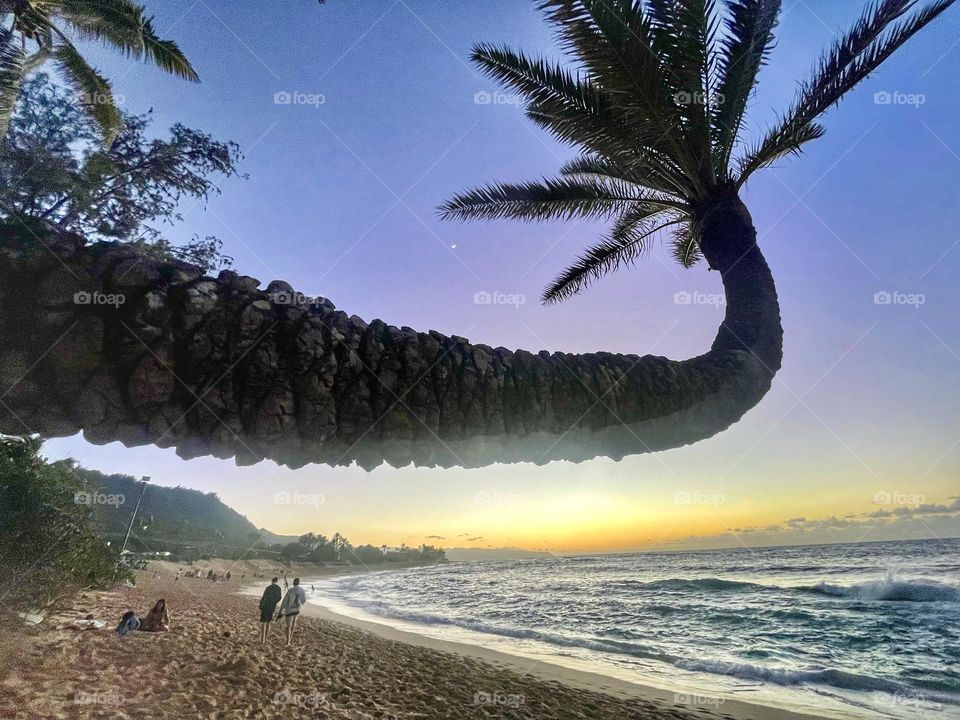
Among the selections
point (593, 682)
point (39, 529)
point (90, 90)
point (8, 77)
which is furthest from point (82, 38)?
point (593, 682)

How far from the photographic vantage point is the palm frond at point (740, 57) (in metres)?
5.09

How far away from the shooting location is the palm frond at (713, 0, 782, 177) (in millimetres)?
5090

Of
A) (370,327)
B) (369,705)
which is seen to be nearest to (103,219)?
(370,327)

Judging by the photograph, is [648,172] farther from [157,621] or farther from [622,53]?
[157,621]

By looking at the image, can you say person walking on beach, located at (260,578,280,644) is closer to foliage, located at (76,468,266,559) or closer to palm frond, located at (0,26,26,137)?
foliage, located at (76,468,266,559)

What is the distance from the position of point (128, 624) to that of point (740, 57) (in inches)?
398

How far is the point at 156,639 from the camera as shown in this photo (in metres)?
6.50

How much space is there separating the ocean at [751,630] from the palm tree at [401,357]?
5.71 metres

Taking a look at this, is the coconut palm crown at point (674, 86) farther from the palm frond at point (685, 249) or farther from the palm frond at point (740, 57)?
the palm frond at point (685, 249)

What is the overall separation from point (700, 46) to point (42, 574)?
31.0 ft

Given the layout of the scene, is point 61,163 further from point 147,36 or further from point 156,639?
point 156,639

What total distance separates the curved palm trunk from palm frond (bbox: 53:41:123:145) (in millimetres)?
6020

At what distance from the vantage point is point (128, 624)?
636 cm

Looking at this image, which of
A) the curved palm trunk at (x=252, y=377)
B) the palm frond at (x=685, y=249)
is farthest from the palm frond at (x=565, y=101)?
the palm frond at (x=685, y=249)
